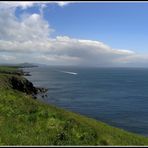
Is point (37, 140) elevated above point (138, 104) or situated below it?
above

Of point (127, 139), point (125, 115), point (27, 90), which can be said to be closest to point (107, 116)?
point (125, 115)

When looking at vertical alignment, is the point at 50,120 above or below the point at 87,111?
above

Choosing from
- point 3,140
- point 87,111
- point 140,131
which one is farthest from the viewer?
point 87,111

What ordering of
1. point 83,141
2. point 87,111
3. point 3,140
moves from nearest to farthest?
point 3,140 → point 83,141 → point 87,111

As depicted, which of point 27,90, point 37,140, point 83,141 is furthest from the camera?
point 27,90

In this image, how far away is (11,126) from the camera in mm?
17812

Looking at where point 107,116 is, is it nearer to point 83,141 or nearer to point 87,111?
point 87,111

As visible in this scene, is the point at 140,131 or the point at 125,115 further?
the point at 125,115

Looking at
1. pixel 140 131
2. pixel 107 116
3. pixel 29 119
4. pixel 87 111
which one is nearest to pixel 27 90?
pixel 87 111

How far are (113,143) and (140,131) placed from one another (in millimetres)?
54434

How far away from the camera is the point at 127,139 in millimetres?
20375

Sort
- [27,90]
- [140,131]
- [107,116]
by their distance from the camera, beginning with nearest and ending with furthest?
[140,131] → [107,116] → [27,90]

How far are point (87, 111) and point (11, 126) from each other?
76101 millimetres

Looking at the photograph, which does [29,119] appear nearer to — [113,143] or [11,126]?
[11,126]
